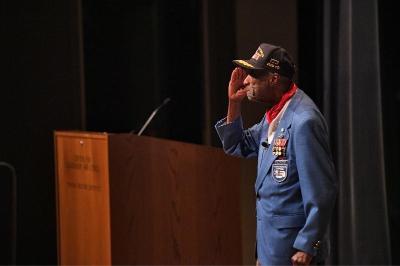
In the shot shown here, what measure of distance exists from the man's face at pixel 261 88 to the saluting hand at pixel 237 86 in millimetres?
100

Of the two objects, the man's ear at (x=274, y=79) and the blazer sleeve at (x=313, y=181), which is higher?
the man's ear at (x=274, y=79)

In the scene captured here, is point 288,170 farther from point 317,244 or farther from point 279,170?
point 317,244

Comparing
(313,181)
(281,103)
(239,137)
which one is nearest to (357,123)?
(239,137)

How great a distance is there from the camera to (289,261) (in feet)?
7.68

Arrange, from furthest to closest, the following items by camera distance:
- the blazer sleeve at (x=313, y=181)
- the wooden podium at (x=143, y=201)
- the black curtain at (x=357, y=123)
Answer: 1. the black curtain at (x=357, y=123)
2. the wooden podium at (x=143, y=201)
3. the blazer sleeve at (x=313, y=181)

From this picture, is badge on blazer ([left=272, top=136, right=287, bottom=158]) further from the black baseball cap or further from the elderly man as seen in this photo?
the black baseball cap

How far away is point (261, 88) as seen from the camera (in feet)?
7.95

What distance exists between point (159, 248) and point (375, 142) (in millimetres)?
1131

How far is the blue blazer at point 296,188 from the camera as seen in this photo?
2.22 metres

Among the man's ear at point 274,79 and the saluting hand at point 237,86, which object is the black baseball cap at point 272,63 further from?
the saluting hand at point 237,86

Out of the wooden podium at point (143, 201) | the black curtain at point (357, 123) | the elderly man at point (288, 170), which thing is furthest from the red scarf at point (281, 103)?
the black curtain at point (357, 123)

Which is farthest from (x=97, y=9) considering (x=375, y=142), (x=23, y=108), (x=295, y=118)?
(x=295, y=118)

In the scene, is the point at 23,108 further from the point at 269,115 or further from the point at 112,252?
the point at 269,115

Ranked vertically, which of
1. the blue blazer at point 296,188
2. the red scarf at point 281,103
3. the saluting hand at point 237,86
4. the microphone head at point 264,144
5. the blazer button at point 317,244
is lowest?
the blazer button at point 317,244
